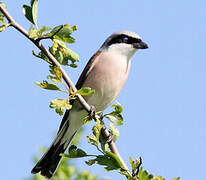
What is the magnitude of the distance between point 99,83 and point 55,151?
3.09 feet

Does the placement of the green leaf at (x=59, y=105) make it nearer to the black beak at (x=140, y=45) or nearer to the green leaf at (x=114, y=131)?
the green leaf at (x=114, y=131)

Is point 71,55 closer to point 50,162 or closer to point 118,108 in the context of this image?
point 118,108

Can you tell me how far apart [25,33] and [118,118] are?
972mm

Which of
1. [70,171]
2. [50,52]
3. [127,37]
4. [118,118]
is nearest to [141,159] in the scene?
[118,118]

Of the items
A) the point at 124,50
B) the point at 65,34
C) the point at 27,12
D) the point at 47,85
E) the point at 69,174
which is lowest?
the point at 69,174

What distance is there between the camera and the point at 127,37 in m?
4.61

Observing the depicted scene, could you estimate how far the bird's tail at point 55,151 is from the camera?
4215mm

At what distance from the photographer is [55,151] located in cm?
444

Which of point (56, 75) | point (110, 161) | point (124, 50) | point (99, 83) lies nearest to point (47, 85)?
point (56, 75)

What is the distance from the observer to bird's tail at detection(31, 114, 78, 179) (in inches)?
166

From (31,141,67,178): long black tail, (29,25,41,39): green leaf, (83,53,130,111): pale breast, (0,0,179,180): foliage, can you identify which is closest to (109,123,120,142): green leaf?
(0,0,179,180): foliage

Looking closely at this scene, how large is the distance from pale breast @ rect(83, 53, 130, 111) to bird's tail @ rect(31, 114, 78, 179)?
458 millimetres

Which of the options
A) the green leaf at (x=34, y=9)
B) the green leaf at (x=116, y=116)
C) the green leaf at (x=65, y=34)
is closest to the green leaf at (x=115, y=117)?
the green leaf at (x=116, y=116)

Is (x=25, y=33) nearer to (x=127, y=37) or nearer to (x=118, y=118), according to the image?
(x=118, y=118)
